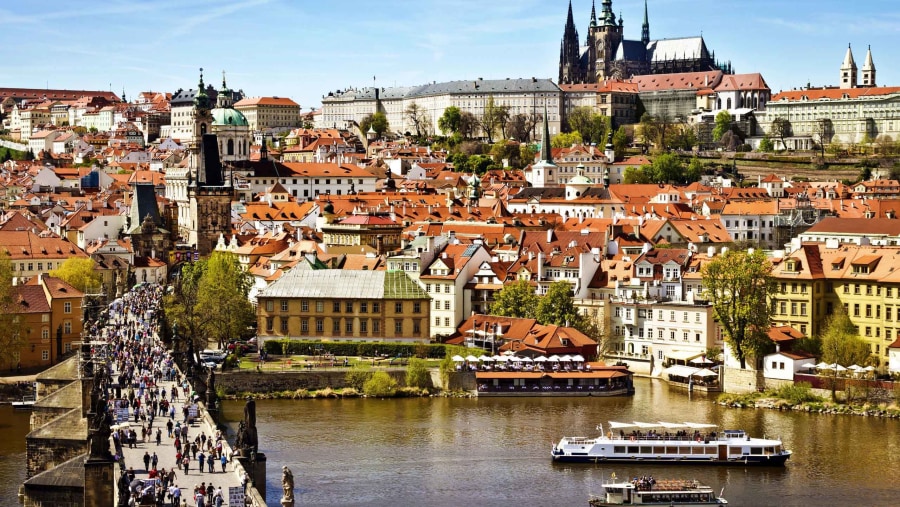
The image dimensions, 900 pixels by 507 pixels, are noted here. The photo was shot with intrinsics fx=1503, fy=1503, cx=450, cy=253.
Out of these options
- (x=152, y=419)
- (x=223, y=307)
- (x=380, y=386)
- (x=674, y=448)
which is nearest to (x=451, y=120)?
(x=223, y=307)

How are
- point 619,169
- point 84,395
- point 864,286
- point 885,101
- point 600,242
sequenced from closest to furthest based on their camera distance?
point 84,395 < point 864,286 < point 600,242 < point 619,169 < point 885,101

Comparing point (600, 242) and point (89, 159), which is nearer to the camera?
point (600, 242)

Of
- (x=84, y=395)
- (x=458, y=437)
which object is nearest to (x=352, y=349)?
(x=458, y=437)

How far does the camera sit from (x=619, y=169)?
130 m

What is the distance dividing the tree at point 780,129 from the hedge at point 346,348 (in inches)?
4034

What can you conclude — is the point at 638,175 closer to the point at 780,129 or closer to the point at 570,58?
the point at 780,129

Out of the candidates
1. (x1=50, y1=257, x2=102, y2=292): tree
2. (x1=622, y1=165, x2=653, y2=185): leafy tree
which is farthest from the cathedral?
(x1=50, y1=257, x2=102, y2=292): tree

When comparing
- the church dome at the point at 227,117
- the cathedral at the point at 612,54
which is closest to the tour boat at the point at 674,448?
the church dome at the point at 227,117

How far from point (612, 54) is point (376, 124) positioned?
3734 centimetres

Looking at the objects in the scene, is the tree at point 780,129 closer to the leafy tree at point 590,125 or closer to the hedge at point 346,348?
the leafy tree at point 590,125

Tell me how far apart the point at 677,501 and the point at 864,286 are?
20.1 meters

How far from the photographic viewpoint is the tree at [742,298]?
49.1 meters

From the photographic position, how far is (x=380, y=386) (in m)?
Answer: 49.0

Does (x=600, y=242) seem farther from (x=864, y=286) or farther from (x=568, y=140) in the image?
(x=568, y=140)
